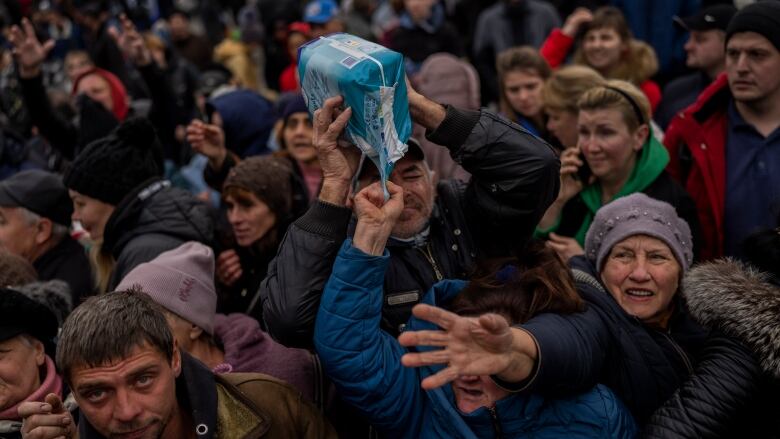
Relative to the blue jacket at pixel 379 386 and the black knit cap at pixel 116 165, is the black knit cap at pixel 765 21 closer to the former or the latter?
the blue jacket at pixel 379 386

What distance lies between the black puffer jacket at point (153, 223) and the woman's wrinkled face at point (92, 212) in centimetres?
12

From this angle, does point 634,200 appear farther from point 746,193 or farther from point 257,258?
point 257,258

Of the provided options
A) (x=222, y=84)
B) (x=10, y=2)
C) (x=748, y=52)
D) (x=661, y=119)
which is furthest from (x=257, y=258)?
(x=10, y=2)

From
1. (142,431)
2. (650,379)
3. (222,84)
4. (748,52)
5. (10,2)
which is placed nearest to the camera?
(142,431)

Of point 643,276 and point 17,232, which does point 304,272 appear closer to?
point 643,276

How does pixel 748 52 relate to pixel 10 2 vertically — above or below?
above

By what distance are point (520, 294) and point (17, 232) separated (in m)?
3.22

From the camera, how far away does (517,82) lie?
622cm

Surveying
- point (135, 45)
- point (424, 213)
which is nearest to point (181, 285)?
point (424, 213)

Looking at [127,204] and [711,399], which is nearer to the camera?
[711,399]

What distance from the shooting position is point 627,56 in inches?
263

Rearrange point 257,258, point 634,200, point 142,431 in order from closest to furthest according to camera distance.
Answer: point 142,431, point 634,200, point 257,258

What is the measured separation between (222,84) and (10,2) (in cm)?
401

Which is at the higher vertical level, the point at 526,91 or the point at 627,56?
the point at 627,56
